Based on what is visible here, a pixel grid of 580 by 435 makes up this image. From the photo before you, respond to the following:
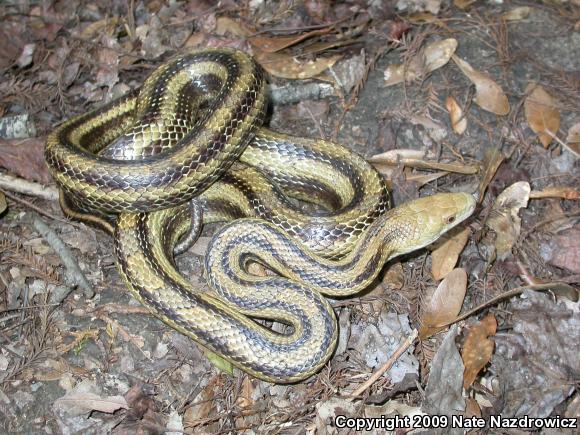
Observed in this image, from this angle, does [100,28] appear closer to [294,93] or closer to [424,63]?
[294,93]

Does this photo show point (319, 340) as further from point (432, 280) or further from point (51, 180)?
point (51, 180)

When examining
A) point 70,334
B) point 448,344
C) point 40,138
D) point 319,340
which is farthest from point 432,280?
point 40,138

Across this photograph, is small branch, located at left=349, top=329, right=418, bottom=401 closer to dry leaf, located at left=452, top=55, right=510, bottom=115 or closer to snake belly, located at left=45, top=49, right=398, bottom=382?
snake belly, located at left=45, top=49, right=398, bottom=382

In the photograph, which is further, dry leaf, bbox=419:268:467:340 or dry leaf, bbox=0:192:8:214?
dry leaf, bbox=0:192:8:214

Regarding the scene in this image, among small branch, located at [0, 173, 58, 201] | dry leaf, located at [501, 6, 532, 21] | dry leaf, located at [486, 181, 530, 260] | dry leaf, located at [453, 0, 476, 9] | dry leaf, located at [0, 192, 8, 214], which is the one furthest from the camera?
dry leaf, located at [453, 0, 476, 9]

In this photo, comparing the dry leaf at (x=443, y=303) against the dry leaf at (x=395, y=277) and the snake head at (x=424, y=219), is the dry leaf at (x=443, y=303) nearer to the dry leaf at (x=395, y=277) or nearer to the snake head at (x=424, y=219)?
the dry leaf at (x=395, y=277)

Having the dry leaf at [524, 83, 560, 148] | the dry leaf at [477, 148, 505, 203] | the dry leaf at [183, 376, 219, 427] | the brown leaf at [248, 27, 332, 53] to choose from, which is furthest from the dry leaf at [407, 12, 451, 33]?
the dry leaf at [183, 376, 219, 427]

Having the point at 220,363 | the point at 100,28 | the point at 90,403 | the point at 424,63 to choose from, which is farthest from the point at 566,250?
the point at 100,28
